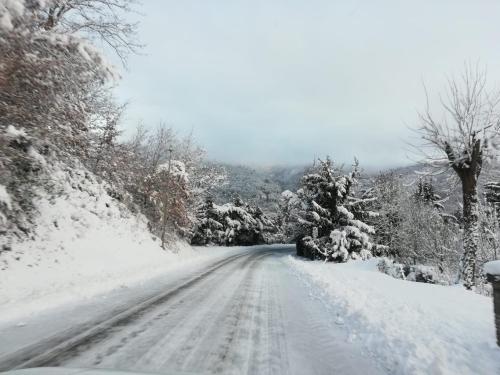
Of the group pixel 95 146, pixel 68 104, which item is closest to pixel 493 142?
pixel 68 104

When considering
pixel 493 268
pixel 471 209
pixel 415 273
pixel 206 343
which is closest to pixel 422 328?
pixel 493 268

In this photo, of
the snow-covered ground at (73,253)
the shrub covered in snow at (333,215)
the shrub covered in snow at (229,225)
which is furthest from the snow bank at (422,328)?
the shrub covered in snow at (229,225)

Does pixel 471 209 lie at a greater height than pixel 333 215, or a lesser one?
lesser

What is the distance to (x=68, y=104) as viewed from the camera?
9.73 m

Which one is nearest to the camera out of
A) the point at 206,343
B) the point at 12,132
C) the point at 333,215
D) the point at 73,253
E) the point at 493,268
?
the point at 493,268

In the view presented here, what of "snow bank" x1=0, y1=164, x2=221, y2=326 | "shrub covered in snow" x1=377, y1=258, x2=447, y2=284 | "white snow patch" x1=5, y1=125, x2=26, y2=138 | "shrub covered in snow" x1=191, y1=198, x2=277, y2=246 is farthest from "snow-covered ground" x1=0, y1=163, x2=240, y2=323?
"shrub covered in snow" x1=191, y1=198, x2=277, y2=246

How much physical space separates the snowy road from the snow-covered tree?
2435cm

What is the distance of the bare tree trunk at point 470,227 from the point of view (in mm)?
14328

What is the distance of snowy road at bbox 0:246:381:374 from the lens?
4.78 meters

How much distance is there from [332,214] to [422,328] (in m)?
29.3

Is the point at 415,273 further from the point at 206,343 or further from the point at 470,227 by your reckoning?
the point at 206,343

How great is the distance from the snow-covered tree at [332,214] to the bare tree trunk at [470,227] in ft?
57.2

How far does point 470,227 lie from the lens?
566 inches

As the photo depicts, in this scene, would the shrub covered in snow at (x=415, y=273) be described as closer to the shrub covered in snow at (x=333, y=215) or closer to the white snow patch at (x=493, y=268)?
the shrub covered in snow at (x=333, y=215)
